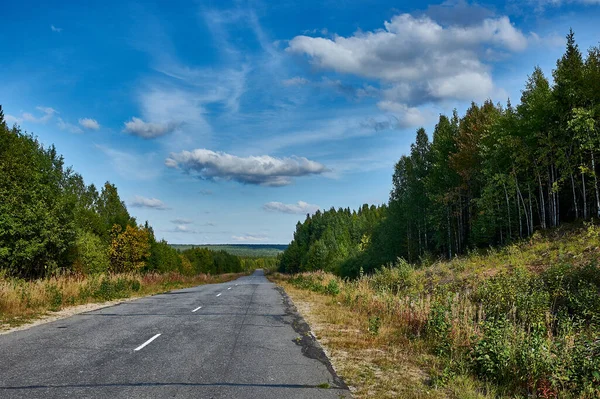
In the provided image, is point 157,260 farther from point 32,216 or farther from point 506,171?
point 506,171

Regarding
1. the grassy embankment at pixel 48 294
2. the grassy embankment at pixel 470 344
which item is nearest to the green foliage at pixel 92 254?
the grassy embankment at pixel 48 294

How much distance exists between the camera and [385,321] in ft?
39.7

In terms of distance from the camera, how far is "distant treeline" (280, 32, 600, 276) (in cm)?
2758

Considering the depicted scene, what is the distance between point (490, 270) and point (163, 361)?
20046 mm

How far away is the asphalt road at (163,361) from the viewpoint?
5.69 meters

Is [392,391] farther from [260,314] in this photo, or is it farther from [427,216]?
[427,216]

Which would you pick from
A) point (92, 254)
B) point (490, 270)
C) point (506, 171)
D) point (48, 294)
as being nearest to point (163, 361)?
point (48, 294)

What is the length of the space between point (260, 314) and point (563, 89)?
27.1 m

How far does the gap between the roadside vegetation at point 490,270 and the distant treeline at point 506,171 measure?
0.48 feet

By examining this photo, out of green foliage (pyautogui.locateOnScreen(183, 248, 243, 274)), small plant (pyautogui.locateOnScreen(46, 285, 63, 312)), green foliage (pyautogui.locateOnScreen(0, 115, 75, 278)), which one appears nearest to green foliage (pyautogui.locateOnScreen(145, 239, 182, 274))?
green foliage (pyautogui.locateOnScreen(183, 248, 243, 274))

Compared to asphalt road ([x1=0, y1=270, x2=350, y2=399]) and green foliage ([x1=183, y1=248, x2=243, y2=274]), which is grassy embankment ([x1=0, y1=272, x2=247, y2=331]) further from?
green foliage ([x1=183, y1=248, x2=243, y2=274])

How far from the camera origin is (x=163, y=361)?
7.37 meters

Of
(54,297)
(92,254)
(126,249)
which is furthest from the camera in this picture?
(126,249)

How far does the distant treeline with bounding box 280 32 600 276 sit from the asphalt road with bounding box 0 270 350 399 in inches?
964
